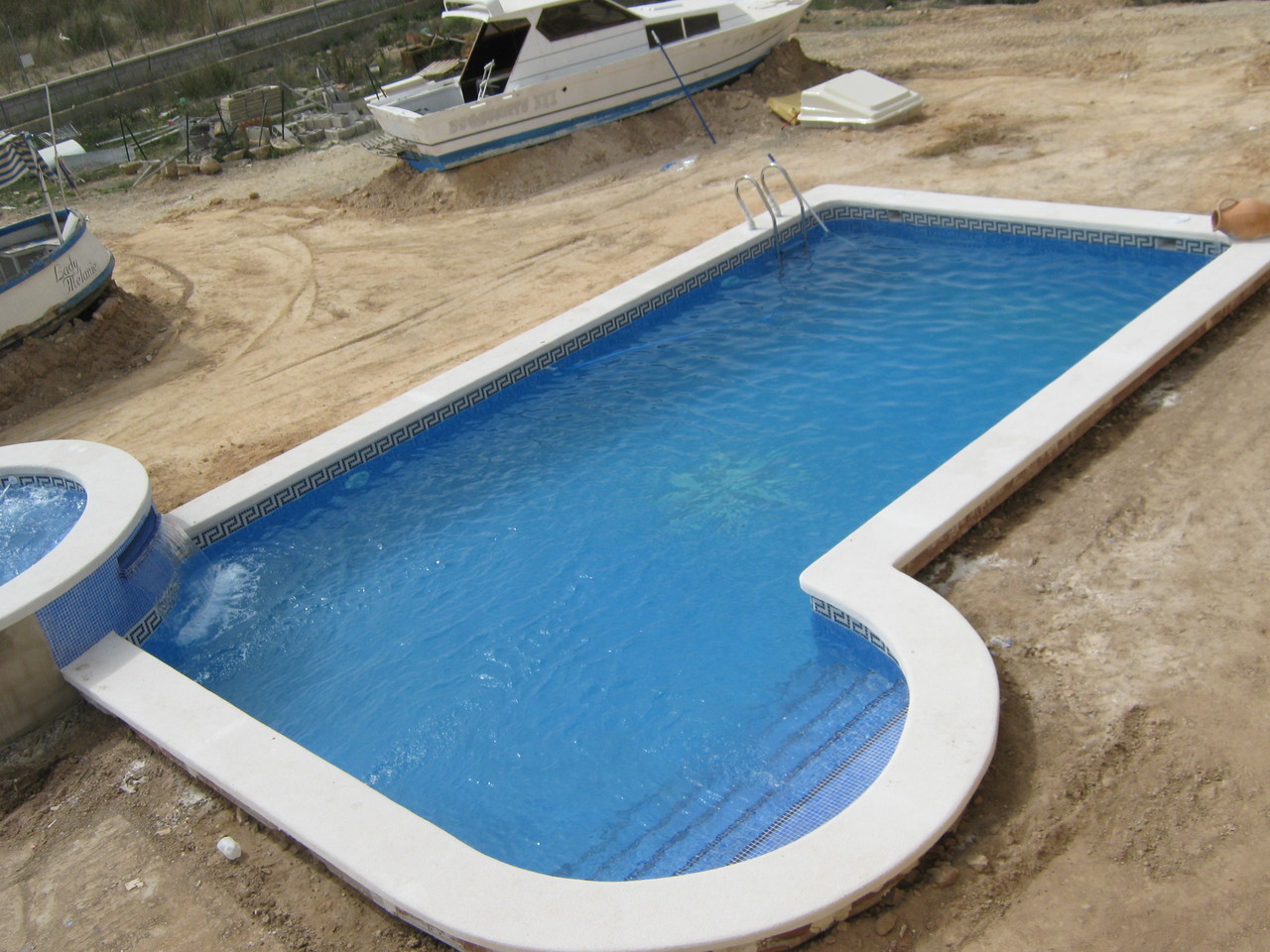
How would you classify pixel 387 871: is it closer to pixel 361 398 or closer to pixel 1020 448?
pixel 1020 448

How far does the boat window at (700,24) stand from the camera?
12.8 m

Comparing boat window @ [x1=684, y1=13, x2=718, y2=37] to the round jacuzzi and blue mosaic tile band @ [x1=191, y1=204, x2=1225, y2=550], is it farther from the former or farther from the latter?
the round jacuzzi

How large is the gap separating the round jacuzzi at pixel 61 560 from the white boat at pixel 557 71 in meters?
6.98

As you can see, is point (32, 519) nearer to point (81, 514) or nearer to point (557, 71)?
point (81, 514)

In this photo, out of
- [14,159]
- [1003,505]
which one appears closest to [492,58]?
[14,159]

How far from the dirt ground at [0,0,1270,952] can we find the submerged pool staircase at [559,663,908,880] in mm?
486

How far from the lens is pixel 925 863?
3.54m

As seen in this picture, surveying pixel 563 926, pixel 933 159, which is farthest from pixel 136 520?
pixel 933 159

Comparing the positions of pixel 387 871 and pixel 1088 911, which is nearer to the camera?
pixel 1088 911

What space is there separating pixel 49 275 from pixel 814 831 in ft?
27.2

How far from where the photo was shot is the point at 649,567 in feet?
18.6

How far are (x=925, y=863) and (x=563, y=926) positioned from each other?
1238 millimetres

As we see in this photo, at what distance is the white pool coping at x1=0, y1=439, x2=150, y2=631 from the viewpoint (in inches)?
195

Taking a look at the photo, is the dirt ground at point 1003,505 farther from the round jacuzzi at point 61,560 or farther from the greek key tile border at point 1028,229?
the greek key tile border at point 1028,229
